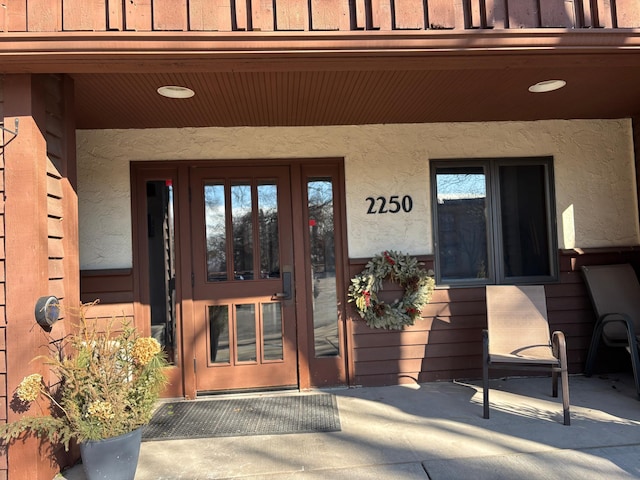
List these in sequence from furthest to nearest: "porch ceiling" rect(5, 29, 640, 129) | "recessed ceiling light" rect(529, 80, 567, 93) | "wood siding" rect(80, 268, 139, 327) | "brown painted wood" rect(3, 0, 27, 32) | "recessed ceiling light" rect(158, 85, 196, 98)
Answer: "wood siding" rect(80, 268, 139, 327)
"recessed ceiling light" rect(529, 80, 567, 93)
"recessed ceiling light" rect(158, 85, 196, 98)
"porch ceiling" rect(5, 29, 640, 129)
"brown painted wood" rect(3, 0, 27, 32)

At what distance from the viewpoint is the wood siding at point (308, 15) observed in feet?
7.17

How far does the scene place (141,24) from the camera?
221 cm

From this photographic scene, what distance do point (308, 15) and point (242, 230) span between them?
6.42 ft

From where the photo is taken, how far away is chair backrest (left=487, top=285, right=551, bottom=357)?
10.9ft

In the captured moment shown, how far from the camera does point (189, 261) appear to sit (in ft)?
12.1

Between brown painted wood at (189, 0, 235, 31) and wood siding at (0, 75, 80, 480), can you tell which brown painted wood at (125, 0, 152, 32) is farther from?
wood siding at (0, 75, 80, 480)

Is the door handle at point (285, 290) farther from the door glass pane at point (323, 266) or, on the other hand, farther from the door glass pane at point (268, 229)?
the door glass pane at point (323, 266)

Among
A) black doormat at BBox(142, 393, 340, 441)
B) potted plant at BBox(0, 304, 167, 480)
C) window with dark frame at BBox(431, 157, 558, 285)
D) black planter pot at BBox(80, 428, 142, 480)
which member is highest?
window with dark frame at BBox(431, 157, 558, 285)

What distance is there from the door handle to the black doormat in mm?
812

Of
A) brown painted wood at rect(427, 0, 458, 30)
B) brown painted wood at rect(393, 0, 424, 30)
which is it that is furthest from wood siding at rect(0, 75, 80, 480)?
brown painted wood at rect(427, 0, 458, 30)

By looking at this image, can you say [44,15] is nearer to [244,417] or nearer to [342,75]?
[342,75]

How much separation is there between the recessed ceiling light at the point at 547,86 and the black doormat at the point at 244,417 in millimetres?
2706

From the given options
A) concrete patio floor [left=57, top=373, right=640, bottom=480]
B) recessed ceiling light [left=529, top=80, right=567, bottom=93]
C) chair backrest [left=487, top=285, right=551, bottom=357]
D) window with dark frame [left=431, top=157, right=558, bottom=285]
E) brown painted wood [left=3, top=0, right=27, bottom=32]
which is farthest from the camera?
window with dark frame [left=431, top=157, right=558, bottom=285]

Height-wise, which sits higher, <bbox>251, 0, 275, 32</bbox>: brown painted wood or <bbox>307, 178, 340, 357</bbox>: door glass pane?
<bbox>251, 0, 275, 32</bbox>: brown painted wood
